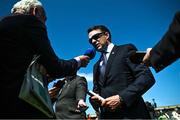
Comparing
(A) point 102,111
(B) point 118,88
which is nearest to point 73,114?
(A) point 102,111

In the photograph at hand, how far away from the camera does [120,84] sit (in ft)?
10.5

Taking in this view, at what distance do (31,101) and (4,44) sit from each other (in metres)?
0.54

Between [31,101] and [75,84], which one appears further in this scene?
[75,84]

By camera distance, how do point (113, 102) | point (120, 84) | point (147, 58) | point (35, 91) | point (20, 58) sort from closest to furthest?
point (147, 58)
point (35, 91)
point (20, 58)
point (113, 102)
point (120, 84)

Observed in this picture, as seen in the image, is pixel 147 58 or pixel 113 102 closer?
pixel 147 58

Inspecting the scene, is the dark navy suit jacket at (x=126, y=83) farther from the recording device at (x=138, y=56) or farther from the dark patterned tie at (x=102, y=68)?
the recording device at (x=138, y=56)

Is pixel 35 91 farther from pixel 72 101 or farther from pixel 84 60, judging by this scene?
pixel 72 101

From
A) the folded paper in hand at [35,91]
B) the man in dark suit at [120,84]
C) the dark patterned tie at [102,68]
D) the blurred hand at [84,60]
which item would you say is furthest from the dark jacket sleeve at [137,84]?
the folded paper in hand at [35,91]

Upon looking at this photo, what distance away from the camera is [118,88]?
3178 mm

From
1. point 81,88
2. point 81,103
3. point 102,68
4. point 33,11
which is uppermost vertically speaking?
point 33,11

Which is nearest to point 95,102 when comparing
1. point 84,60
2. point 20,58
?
point 84,60

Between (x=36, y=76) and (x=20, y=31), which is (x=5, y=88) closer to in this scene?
(x=36, y=76)

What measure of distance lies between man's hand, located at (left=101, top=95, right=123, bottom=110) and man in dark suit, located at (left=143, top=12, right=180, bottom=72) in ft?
4.55

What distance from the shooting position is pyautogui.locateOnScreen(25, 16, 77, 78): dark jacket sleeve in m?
2.18
